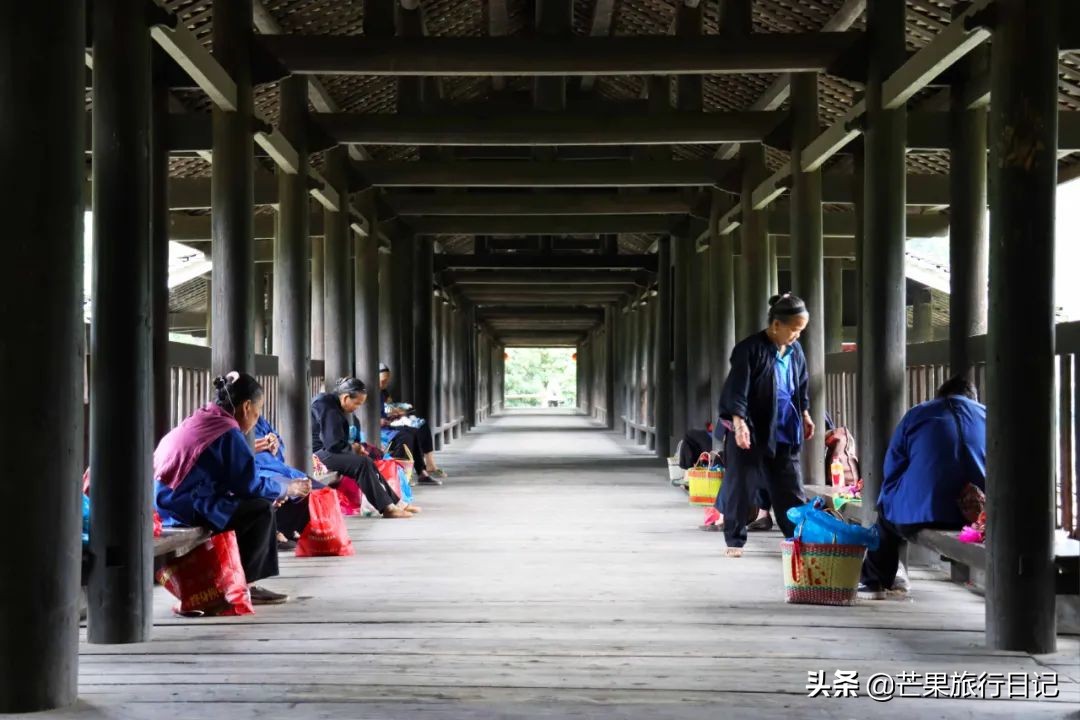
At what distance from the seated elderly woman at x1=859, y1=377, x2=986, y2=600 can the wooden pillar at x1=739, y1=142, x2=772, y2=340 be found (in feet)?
18.0

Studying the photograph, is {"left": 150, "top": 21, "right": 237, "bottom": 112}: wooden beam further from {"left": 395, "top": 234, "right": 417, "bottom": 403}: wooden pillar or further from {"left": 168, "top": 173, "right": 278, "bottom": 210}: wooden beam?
{"left": 395, "top": 234, "right": 417, "bottom": 403}: wooden pillar

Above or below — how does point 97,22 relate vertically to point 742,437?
above

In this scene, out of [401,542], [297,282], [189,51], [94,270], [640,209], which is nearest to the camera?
[94,270]

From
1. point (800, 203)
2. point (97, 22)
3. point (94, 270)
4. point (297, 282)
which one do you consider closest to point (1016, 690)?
point (94, 270)

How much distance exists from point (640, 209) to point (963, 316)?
6.55 meters

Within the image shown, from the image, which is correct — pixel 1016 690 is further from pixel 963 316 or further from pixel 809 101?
pixel 809 101

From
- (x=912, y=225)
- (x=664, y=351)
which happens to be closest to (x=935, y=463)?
(x=912, y=225)

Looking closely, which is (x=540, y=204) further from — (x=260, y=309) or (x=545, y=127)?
(x=260, y=309)

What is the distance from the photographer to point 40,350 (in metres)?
3.74

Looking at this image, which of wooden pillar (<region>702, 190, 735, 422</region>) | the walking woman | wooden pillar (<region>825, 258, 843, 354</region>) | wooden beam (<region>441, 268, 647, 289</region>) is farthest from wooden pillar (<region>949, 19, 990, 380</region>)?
wooden beam (<region>441, 268, 647, 289</region>)

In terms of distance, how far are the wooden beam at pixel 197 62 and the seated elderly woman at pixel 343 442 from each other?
2.53 meters

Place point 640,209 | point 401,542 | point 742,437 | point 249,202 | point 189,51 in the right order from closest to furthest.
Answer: point 189,51 → point 742,437 → point 249,202 → point 401,542 → point 640,209

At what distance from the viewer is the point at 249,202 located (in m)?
7.23

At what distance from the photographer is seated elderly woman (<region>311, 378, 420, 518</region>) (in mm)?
8992
